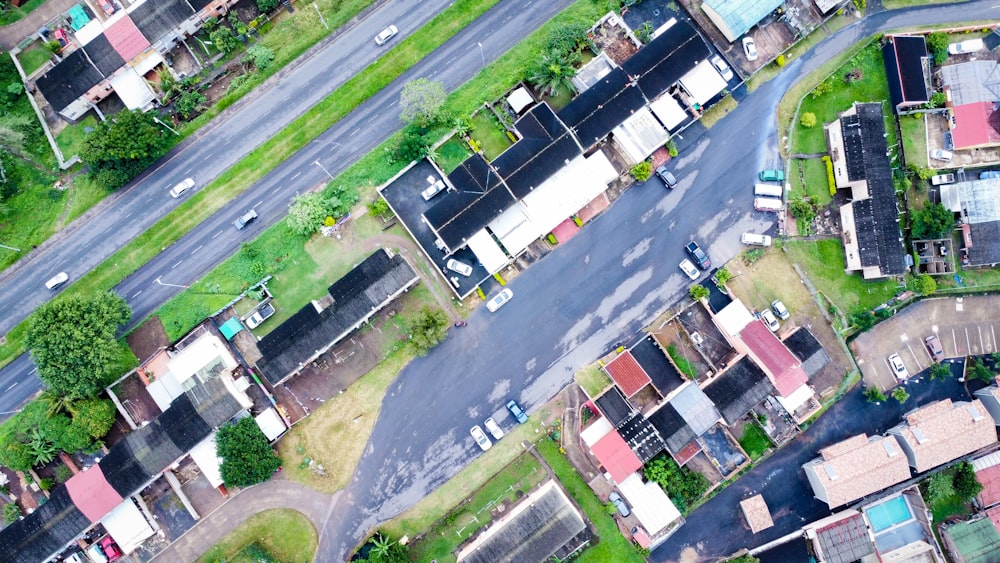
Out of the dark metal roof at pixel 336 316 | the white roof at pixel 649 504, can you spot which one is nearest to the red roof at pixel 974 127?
the white roof at pixel 649 504

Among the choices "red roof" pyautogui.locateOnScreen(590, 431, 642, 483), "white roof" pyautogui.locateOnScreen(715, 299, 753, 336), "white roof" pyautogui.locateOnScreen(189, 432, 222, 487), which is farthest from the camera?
"white roof" pyautogui.locateOnScreen(715, 299, 753, 336)

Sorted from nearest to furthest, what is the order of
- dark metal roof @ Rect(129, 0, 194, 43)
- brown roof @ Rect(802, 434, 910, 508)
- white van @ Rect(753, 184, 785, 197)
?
brown roof @ Rect(802, 434, 910, 508) → dark metal roof @ Rect(129, 0, 194, 43) → white van @ Rect(753, 184, 785, 197)

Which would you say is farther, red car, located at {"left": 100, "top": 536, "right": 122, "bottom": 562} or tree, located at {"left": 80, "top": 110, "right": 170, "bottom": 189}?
tree, located at {"left": 80, "top": 110, "right": 170, "bottom": 189}

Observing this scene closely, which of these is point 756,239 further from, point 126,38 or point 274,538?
point 126,38

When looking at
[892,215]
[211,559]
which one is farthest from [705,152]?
[211,559]

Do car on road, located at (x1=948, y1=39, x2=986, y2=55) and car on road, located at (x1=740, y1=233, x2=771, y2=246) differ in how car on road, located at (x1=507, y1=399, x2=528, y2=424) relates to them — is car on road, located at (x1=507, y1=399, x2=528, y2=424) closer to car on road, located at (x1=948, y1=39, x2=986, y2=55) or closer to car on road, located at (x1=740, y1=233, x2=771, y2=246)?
car on road, located at (x1=740, y1=233, x2=771, y2=246)

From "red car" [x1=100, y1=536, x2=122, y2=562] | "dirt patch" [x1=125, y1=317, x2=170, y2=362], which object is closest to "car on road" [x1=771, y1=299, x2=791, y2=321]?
"dirt patch" [x1=125, y1=317, x2=170, y2=362]
